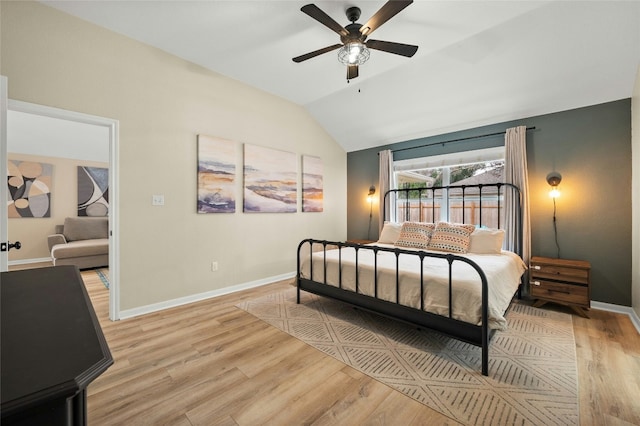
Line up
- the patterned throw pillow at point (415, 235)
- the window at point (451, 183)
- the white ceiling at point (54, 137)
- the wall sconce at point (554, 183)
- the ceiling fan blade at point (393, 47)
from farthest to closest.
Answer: the white ceiling at point (54, 137), the window at point (451, 183), the patterned throw pillow at point (415, 235), the wall sconce at point (554, 183), the ceiling fan blade at point (393, 47)

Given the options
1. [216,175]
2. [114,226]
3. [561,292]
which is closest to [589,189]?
[561,292]

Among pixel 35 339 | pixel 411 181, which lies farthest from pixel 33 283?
pixel 411 181

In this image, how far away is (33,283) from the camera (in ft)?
3.53

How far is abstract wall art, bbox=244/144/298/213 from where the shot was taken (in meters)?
4.00

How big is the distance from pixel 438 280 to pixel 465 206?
2.46 meters

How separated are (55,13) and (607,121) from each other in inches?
229

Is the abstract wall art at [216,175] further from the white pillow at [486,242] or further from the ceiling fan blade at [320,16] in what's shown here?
the white pillow at [486,242]

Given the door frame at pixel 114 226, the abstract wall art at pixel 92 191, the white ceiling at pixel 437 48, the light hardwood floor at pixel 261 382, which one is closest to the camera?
the light hardwood floor at pixel 261 382

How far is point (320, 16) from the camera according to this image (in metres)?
2.07

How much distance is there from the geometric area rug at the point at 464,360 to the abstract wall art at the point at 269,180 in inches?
63.3

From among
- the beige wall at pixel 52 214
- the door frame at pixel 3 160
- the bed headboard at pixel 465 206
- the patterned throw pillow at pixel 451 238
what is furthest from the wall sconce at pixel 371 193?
the beige wall at pixel 52 214

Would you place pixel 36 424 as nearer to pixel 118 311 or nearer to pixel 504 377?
pixel 504 377

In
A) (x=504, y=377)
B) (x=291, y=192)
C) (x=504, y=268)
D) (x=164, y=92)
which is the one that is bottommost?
(x=504, y=377)

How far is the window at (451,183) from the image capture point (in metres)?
3.98
